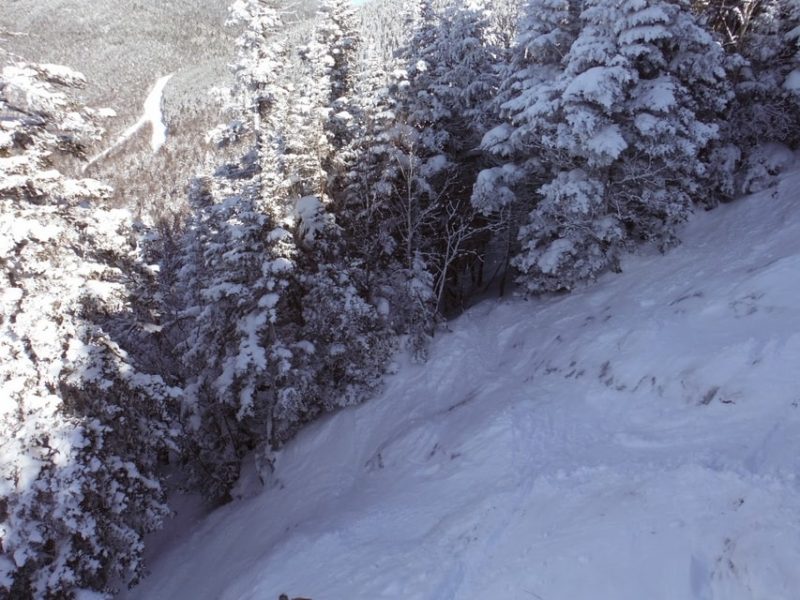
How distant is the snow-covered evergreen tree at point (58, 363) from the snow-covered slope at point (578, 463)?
373 cm

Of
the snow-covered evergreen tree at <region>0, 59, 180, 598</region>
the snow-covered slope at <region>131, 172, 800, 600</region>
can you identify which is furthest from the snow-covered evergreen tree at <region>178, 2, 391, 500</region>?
the snow-covered evergreen tree at <region>0, 59, 180, 598</region>

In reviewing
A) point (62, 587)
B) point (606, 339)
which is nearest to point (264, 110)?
point (606, 339)

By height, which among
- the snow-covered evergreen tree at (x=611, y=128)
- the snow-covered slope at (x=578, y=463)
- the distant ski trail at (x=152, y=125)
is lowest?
the snow-covered slope at (x=578, y=463)

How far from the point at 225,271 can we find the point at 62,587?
941cm

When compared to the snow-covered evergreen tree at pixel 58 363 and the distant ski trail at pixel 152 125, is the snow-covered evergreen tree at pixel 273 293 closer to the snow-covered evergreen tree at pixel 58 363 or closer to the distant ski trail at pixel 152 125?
the snow-covered evergreen tree at pixel 58 363

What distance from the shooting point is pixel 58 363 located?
11.4 metres

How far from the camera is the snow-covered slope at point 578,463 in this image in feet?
25.0

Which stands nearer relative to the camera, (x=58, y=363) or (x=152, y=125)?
(x=58, y=363)

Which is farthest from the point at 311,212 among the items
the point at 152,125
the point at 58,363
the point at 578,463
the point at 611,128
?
the point at 152,125

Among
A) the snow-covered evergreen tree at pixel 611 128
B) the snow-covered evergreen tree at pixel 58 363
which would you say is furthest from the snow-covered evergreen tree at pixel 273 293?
the snow-covered evergreen tree at pixel 611 128

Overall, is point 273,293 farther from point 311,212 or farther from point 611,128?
point 611,128

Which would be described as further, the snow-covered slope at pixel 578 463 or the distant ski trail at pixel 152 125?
the distant ski trail at pixel 152 125

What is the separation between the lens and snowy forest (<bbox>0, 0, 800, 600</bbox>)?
36.7 feet

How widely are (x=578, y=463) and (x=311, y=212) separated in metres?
11.5
